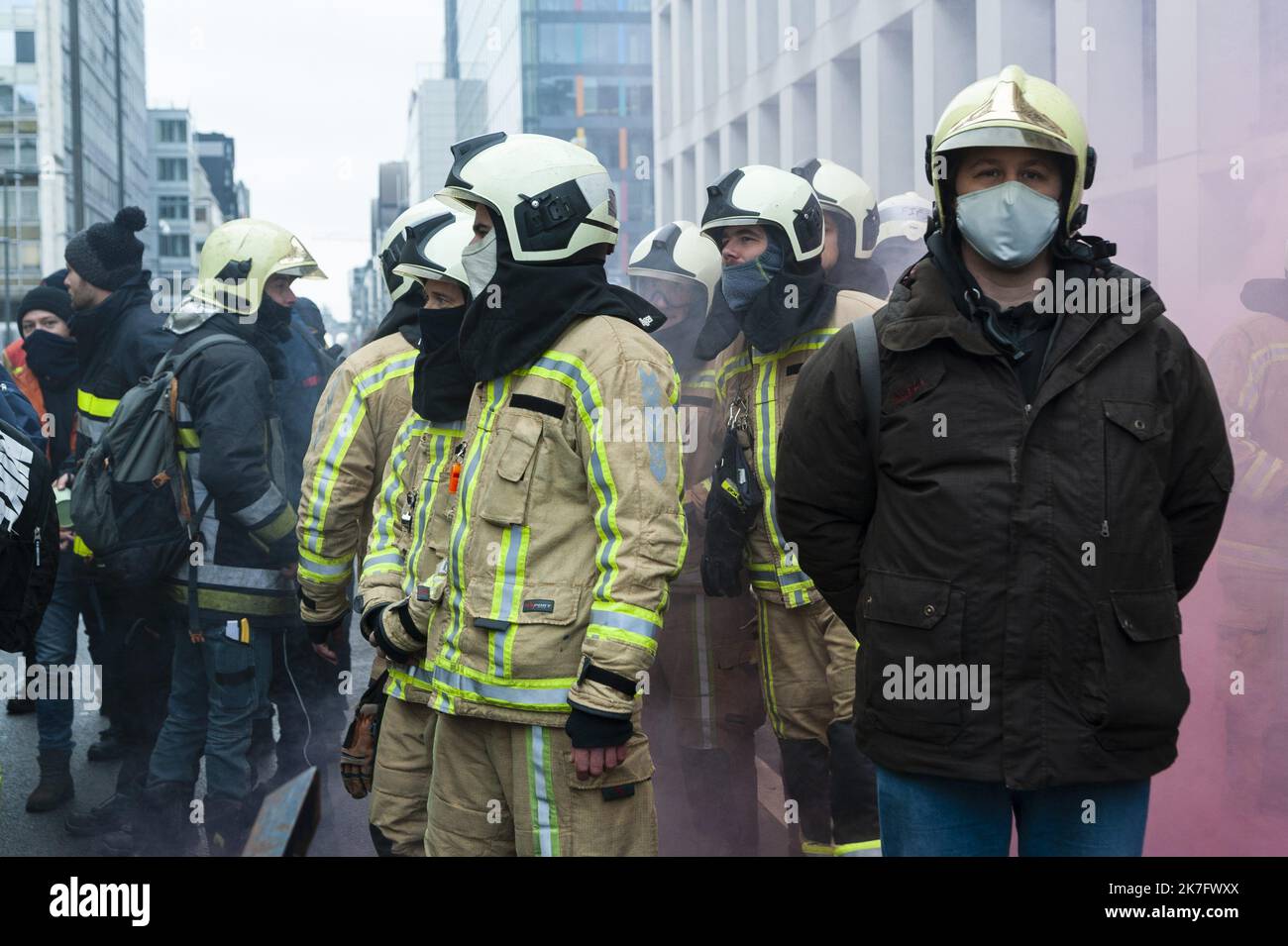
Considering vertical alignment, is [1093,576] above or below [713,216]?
below

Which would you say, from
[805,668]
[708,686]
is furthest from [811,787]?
[708,686]

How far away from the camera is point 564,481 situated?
307cm

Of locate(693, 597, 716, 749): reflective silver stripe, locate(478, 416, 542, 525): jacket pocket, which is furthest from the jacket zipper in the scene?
locate(693, 597, 716, 749): reflective silver stripe

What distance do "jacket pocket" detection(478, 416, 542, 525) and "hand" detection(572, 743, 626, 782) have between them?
495 mm

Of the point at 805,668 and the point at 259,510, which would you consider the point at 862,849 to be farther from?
the point at 259,510

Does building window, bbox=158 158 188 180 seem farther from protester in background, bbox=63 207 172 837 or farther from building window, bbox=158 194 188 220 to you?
protester in background, bbox=63 207 172 837

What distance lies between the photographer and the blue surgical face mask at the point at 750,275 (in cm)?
441

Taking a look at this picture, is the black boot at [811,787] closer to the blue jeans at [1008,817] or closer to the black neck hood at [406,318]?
the black neck hood at [406,318]

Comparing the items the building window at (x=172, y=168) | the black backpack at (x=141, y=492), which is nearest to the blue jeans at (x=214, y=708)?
the black backpack at (x=141, y=492)

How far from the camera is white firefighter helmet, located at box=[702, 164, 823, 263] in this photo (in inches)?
174

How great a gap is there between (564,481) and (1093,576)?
112cm
